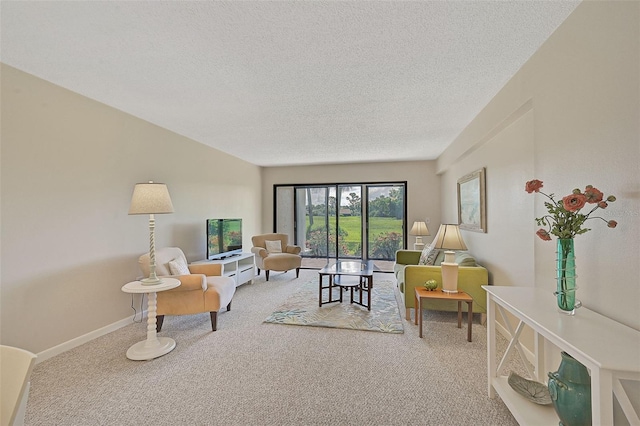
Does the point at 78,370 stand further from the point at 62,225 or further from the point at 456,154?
the point at 456,154

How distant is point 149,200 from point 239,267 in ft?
8.03

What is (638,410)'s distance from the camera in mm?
1201

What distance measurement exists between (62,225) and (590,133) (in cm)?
421

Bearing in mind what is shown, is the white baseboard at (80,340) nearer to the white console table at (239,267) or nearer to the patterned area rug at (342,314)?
the white console table at (239,267)

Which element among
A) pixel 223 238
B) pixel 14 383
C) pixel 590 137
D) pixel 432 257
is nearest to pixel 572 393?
pixel 590 137

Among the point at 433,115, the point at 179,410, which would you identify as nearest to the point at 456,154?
the point at 433,115

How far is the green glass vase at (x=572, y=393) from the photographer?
1.27 meters

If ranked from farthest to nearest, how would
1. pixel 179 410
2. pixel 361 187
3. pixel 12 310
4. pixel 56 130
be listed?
pixel 361 187 < pixel 56 130 < pixel 12 310 < pixel 179 410

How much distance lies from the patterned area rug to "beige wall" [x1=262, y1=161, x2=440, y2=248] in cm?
260

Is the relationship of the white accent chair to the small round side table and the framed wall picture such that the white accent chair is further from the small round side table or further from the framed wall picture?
the framed wall picture

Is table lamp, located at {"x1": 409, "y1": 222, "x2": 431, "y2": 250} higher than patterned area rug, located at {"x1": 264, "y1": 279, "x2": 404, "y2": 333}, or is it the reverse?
table lamp, located at {"x1": 409, "y1": 222, "x2": 431, "y2": 250}

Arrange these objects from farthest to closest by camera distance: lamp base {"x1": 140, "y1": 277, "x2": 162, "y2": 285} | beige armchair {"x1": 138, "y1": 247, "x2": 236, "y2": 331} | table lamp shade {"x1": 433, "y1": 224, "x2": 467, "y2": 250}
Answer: table lamp shade {"x1": 433, "y1": 224, "x2": 467, "y2": 250}
beige armchair {"x1": 138, "y1": 247, "x2": 236, "y2": 331}
lamp base {"x1": 140, "y1": 277, "x2": 162, "y2": 285}

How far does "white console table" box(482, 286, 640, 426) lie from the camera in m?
0.97

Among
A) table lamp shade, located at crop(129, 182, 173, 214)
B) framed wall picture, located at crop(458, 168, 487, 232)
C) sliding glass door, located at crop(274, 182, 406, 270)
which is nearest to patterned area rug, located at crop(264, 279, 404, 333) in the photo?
framed wall picture, located at crop(458, 168, 487, 232)
